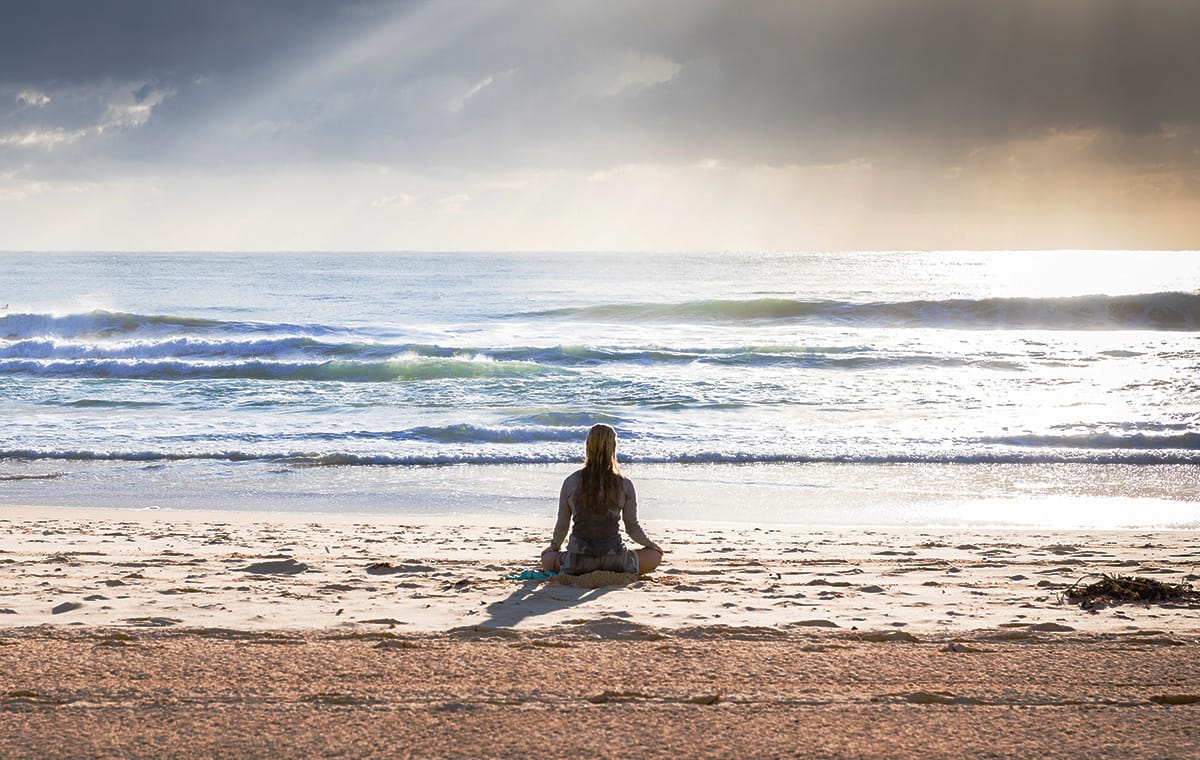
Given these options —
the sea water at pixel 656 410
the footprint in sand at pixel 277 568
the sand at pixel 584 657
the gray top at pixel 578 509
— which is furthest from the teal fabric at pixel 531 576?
the sea water at pixel 656 410

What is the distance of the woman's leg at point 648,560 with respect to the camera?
634 cm

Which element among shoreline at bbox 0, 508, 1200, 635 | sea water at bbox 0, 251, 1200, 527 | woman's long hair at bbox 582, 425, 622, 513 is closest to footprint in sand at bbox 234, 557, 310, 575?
shoreline at bbox 0, 508, 1200, 635

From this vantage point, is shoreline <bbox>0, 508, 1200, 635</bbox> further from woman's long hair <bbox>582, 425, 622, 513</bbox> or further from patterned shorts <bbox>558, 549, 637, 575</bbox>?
woman's long hair <bbox>582, 425, 622, 513</bbox>

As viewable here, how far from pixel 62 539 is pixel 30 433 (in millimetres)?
7758

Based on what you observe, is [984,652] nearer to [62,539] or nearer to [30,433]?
[62,539]

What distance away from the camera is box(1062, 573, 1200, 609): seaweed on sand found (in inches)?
220

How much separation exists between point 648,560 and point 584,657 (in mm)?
1886

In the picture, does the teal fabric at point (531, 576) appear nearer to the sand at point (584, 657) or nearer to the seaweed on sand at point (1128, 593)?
the sand at point (584, 657)

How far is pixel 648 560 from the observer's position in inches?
250

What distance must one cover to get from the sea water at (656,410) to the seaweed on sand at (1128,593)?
3.61 meters

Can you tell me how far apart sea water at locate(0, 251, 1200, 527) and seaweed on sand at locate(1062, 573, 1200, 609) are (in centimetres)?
361

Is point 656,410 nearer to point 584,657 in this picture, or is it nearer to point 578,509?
point 578,509

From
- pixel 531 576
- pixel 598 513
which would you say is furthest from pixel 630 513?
pixel 531 576

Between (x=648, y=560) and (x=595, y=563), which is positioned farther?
(x=648, y=560)
